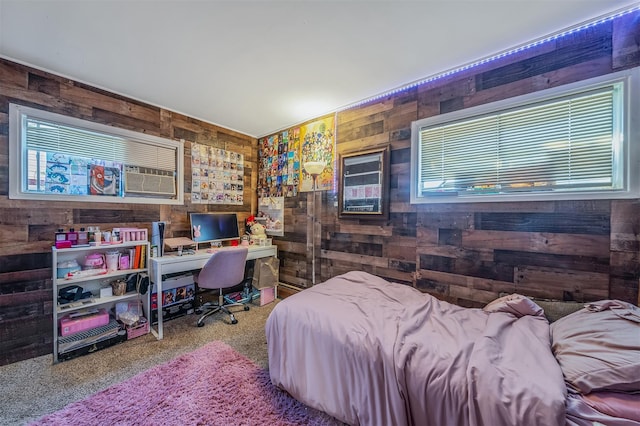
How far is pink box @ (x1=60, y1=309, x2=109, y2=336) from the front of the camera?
2.15m

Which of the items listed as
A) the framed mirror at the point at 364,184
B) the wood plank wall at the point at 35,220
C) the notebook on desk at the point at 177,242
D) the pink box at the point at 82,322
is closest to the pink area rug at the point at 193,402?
the pink box at the point at 82,322

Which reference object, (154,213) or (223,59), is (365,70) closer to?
(223,59)

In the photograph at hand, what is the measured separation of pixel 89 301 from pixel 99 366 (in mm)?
636

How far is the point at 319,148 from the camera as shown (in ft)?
10.6

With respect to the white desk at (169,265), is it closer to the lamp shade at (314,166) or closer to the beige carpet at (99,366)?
the beige carpet at (99,366)

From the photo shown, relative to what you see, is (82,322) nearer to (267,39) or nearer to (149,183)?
(149,183)

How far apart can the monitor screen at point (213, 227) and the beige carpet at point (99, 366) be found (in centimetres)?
103

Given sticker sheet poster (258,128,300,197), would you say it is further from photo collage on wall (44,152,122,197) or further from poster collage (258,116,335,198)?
photo collage on wall (44,152,122,197)

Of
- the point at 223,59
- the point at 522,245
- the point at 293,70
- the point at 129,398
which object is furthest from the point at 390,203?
the point at 129,398

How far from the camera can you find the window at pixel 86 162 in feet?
7.09

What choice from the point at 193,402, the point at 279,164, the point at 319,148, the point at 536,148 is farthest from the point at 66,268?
the point at 536,148

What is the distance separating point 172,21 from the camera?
1.65 m

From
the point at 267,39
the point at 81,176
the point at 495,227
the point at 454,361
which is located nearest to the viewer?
the point at 454,361

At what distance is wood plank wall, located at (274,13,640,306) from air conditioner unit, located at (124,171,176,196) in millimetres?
2040
